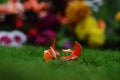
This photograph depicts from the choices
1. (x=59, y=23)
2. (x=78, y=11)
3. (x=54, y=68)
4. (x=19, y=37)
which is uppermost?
(x=54, y=68)

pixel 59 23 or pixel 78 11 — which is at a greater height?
pixel 78 11

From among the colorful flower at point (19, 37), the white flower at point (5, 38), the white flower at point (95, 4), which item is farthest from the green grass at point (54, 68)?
the white flower at point (95, 4)

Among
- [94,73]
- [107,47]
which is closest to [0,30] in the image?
[107,47]

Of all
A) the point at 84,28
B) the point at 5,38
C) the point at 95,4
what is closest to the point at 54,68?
the point at 5,38

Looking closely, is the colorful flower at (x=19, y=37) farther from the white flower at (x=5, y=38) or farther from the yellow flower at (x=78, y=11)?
the yellow flower at (x=78, y=11)

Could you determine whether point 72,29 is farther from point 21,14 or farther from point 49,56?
point 49,56

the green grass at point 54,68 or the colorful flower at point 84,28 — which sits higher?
the green grass at point 54,68

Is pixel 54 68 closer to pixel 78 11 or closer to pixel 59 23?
pixel 78 11
